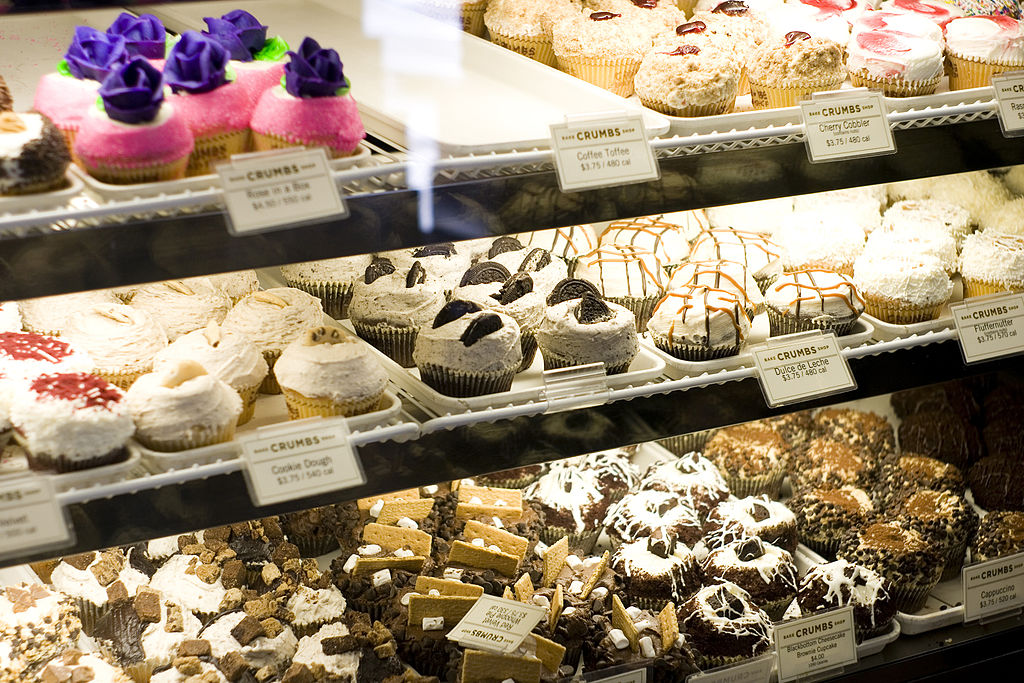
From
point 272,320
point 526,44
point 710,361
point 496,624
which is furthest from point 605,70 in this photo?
point 496,624

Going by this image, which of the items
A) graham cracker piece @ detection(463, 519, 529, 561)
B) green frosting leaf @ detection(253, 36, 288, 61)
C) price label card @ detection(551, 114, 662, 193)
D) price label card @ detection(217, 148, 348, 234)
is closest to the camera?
price label card @ detection(217, 148, 348, 234)

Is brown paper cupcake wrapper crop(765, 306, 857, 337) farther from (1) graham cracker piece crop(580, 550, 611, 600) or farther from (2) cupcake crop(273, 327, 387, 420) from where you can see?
(2) cupcake crop(273, 327, 387, 420)

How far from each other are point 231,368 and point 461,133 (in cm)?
61

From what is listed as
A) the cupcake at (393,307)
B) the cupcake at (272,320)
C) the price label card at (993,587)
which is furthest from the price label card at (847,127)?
the price label card at (993,587)

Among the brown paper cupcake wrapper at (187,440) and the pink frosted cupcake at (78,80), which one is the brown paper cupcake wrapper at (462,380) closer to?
the brown paper cupcake wrapper at (187,440)

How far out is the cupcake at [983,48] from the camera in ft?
7.47

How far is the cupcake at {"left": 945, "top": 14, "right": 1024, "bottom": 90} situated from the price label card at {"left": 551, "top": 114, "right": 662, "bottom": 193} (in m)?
1.01

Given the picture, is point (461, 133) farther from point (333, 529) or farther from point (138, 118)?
point (333, 529)

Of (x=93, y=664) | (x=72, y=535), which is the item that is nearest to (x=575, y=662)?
(x=93, y=664)

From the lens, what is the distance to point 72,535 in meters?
1.54

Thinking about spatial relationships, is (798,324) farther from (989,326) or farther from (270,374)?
(270,374)

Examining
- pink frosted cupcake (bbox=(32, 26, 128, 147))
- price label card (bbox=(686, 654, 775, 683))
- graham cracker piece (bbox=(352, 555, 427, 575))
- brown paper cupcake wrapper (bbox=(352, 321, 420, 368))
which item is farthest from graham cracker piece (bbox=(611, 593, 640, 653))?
pink frosted cupcake (bbox=(32, 26, 128, 147))

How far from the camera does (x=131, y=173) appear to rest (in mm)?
1548

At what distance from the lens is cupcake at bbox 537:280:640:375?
2.09 metres
